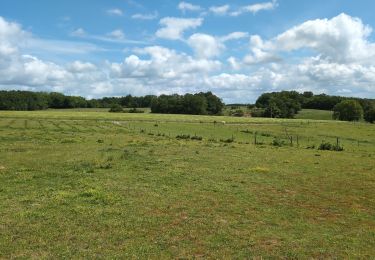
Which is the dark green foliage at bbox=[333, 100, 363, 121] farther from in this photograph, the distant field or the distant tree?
the distant field

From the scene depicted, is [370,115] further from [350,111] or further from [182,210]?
[182,210]

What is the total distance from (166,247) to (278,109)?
181557mm

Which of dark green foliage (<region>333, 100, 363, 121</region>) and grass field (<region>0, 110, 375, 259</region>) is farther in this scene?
dark green foliage (<region>333, 100, 363, 121</region>)

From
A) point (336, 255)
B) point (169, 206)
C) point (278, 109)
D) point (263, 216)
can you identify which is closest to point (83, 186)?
point (169, 206)

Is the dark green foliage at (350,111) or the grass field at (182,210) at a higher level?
the dark green foliage at (350,111)

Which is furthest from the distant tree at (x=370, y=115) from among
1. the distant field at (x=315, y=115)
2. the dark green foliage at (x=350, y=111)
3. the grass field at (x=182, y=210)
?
the grass field at (x=182, y=210)

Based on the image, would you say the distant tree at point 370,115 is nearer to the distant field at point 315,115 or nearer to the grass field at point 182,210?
the distant field at point 315,115

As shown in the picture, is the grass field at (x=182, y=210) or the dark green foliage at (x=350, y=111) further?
the dark green foliage at (x=350, y=111)

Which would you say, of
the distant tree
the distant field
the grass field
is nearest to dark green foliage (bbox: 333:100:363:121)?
the distant tree

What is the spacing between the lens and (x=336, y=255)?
10.9 metres

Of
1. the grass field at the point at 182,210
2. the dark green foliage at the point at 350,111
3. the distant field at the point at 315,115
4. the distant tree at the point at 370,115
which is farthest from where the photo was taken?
the distant field at the point at 315,115

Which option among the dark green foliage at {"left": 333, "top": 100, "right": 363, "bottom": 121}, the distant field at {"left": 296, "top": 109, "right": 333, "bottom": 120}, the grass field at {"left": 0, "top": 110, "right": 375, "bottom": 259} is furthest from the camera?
the distant field at {"left": 296, "top": 109, "right": 333, "bottom": 120}

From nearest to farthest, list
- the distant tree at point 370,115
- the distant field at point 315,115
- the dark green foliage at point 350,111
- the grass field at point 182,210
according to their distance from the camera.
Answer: the grass field at point 182,210
the distant tree at point 370,115
the dark green foliage at point 350,111
the distant field at point 315,115

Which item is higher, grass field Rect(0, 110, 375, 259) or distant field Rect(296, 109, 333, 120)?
distant field Rect(296, 109, 333, 120)
